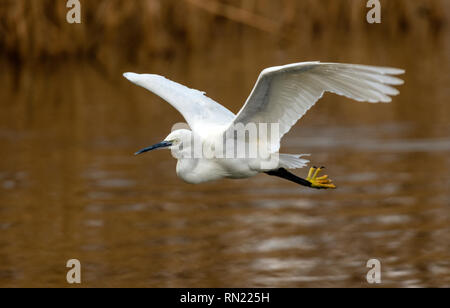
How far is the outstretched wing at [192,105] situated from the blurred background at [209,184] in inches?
94.5

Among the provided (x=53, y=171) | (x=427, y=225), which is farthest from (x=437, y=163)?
(x=53, y=171)

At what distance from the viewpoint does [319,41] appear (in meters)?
28.7

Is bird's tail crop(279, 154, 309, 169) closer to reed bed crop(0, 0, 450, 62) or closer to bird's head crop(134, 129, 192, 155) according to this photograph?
bird's head crop(134, 129, 192, 155)

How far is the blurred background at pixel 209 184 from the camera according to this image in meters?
11.2

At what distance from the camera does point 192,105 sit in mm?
8539

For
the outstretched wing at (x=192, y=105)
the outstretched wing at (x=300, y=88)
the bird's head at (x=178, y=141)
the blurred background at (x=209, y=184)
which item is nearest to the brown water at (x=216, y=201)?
the blurred background at (x=209, y=184)

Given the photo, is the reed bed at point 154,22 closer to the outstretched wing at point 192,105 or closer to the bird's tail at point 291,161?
the outstretched wing at point 192,105

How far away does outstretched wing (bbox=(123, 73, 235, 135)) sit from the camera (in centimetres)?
817

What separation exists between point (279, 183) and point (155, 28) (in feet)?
33.6

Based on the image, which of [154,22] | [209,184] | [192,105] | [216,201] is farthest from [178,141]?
[154,22]

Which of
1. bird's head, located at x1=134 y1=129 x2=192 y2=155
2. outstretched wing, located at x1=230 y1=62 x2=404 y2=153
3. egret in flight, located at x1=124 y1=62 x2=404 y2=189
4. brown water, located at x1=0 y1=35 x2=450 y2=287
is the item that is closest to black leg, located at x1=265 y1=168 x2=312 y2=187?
egret in flight, located at x1=124 y1=62 x2=404 y2=189
